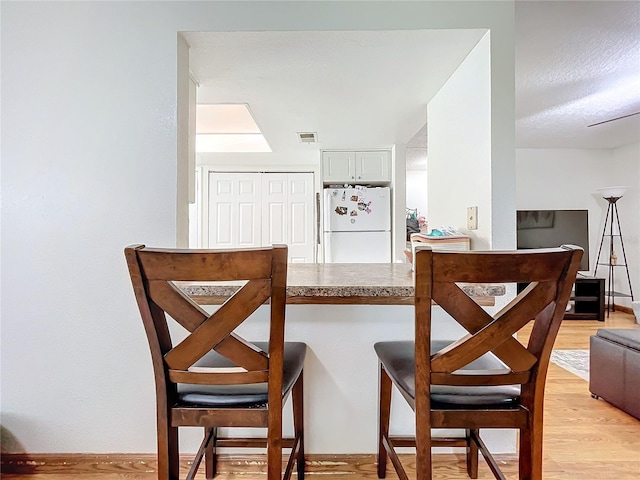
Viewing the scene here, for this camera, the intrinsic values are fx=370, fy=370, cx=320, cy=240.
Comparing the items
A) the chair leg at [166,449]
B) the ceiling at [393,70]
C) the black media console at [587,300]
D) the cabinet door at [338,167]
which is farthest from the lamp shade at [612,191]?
the chair leg at [166,449]

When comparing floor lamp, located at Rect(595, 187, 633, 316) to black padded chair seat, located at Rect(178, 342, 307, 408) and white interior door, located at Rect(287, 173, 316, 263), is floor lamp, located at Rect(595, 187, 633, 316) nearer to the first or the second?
white interior door, located at Rect(287, 173, 316, 263)

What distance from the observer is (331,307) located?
1.64 meters

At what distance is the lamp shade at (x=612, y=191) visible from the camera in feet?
15.2

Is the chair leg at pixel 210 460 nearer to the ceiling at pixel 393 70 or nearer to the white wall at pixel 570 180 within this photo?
the ceiling at pixel 393 70

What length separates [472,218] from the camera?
70.9 inches

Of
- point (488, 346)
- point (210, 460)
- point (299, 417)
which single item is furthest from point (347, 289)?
point (210, 460)

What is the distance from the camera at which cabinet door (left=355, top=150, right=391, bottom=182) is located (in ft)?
13.0

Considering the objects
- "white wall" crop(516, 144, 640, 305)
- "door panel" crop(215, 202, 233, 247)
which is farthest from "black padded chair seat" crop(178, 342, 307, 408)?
"white wall" crop(516, 144, 640, 305)

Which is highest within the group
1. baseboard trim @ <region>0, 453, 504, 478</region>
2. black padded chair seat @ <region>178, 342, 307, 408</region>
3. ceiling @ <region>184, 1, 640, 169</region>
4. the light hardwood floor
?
ceiling @ <region>184, 1, 640, 169</region>

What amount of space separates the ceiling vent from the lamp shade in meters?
3.87

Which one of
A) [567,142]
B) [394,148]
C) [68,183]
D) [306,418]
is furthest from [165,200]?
[567,142]

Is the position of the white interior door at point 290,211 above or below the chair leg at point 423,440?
above

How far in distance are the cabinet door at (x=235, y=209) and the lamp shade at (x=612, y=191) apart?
4434mm

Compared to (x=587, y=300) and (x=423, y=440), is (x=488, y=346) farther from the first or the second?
(x=587, y=300)
